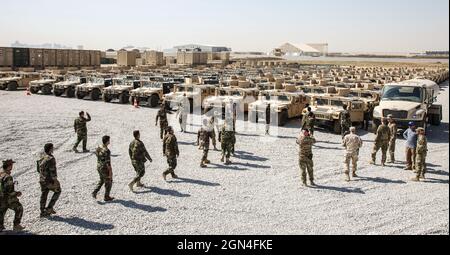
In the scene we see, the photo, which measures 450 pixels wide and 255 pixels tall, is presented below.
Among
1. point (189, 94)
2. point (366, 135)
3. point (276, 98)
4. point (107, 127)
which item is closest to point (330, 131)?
point (366, 135)

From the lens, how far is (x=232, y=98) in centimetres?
1841

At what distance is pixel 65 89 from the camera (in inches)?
993

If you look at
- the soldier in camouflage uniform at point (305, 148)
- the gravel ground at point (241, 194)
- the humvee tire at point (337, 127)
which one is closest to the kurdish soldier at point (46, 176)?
the gravel ground at point (241, 194)

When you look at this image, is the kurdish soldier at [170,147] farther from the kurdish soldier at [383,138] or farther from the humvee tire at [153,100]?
the humvee tire at [153,100]

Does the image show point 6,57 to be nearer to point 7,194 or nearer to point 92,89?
point 92,89

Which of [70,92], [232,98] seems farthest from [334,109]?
[70,92]

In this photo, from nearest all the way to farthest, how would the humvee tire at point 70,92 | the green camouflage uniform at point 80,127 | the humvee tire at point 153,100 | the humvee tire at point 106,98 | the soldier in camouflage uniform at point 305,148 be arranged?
the soldier in camouflage uniform at point 305,148 < the green camouflage uniform at point 80,127 < the humvee tire at point 153,100 < the humvee tire at point 106,98 < the humvee tire at point 70,92

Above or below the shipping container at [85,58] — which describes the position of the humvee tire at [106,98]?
below

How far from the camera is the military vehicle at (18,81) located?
2833cm

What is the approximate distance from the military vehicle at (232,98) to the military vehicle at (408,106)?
5.69 meters

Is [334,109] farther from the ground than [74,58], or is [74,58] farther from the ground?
[74,58]

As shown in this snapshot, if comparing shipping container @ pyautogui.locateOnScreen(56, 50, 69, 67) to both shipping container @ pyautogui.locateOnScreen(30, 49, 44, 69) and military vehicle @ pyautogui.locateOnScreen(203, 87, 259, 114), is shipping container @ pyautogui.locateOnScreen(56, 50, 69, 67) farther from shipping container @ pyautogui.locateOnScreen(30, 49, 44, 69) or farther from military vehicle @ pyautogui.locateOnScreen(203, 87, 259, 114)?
military vehicle @ pyautogui.locateOnScreen(203, 87, 259, 114)

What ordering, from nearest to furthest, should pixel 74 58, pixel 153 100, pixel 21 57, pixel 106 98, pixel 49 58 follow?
pixel 153 100 < pixel 106 98 < pixel 21 57 < pixel 49 58 < pixel 74 58

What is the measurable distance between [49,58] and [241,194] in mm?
35971
